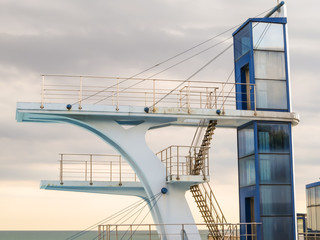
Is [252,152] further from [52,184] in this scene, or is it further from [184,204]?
[52,184]

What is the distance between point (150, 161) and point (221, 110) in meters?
4.02

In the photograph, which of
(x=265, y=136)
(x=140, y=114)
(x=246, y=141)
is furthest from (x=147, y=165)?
(x=265, y=136)

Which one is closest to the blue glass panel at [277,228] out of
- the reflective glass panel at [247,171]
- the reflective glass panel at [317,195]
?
the reflective glass panel at [247,171]

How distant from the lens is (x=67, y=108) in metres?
24.1

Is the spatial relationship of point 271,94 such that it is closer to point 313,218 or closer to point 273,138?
point 273,138

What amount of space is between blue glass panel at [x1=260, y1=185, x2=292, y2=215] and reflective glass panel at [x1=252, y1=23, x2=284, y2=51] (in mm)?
6931

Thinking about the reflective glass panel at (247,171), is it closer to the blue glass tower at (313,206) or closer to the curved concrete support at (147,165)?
the curved concrete support at (147,165)

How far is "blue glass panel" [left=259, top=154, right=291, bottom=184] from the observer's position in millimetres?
25578

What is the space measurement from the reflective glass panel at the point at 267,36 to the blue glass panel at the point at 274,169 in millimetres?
5495

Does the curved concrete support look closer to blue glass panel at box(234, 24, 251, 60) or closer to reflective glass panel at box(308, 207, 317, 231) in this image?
blue glass panel at box(234, 24, 251, 60)

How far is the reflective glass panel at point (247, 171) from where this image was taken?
2597 cm

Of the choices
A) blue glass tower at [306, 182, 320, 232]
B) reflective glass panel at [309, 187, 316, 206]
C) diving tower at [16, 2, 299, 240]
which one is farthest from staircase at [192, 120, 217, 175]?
reflective glass panel at [309, 187, 316, 206]

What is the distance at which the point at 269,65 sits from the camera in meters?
27.2

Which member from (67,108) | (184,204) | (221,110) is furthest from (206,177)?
(67,108)
